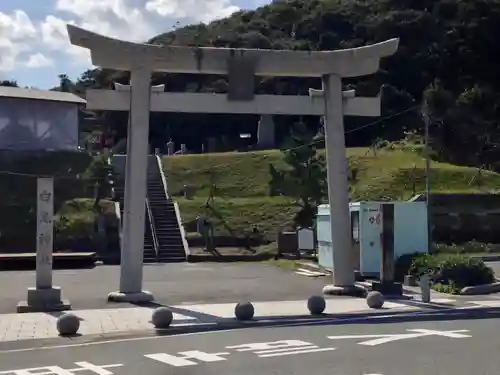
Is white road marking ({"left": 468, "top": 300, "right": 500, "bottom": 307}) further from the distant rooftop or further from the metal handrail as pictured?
the distant rooftop

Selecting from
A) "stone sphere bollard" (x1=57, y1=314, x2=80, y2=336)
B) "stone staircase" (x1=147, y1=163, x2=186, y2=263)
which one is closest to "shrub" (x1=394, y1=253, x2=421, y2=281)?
"stone sphere bollard" (x1=57, y1=314, x2=80, y2=336)

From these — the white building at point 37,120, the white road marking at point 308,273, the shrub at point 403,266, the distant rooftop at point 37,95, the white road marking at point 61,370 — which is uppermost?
the distant rooftop at point 37,95

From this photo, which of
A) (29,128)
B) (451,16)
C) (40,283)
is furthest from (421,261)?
(451,16)

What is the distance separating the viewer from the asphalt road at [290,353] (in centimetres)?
1013

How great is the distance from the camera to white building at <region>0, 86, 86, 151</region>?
1543 inches

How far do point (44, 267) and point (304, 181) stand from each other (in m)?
18.9

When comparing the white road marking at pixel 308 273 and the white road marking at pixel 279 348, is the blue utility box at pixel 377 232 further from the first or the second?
the white road marking at pixel 279 348

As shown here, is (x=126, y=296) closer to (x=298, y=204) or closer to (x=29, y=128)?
(x=298, y=204)

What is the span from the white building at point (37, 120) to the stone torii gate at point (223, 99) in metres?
21.0

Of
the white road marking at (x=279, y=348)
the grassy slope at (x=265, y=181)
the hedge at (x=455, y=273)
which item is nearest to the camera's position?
the white road marking at (x=279, y=348)

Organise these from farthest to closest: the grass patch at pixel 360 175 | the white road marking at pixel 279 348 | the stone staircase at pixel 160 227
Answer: the grass patch at pixel 360 175
the stone staircase at pixel 160 227
the white road marking at pixel 279 348

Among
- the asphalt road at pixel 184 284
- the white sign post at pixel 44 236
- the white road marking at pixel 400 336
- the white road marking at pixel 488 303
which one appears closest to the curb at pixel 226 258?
the asphalt road at pixel 184 284

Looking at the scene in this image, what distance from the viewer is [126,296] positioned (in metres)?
18.0

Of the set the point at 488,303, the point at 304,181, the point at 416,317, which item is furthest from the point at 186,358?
the point at 304,181
